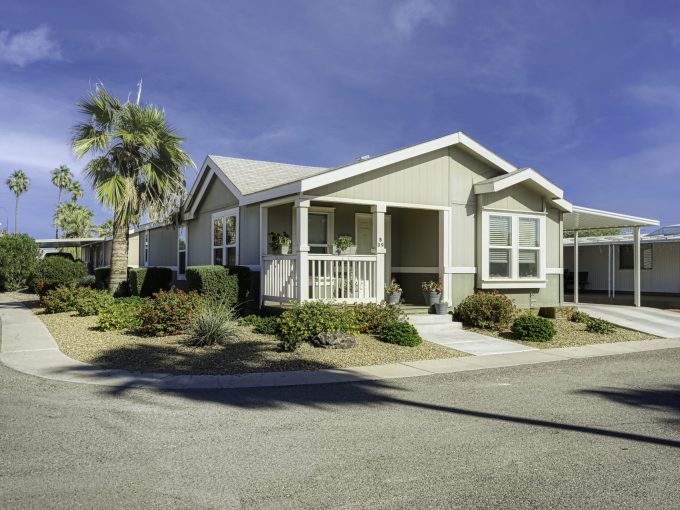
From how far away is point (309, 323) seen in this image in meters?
10.0

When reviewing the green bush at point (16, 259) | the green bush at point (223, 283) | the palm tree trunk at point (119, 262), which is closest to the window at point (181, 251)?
the palm tree trunk at point (119, 262)

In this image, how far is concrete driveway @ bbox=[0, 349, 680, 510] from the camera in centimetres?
385

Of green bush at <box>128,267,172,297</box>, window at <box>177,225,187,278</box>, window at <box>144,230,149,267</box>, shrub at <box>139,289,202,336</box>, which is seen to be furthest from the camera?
window at <box>144,230,149,267</box>

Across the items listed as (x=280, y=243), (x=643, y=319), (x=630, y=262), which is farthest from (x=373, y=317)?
(x=630, y=262)

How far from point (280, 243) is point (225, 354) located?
423 cm

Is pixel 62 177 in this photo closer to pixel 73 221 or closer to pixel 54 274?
pixel 73 221

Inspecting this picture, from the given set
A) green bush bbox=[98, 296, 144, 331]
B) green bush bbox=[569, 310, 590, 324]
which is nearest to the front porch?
green bush bbox=[98, 296, 144, 331]

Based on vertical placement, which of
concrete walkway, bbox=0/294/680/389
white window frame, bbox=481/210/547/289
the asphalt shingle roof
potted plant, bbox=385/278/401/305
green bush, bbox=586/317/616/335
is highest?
the asphalt shingle roof

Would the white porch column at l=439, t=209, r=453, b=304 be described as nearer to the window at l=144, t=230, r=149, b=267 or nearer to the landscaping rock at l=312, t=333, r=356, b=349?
the landscaping rock at l=312, t=333, r=356, b=349

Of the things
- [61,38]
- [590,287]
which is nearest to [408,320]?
[61,38]

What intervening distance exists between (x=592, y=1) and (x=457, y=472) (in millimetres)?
13060

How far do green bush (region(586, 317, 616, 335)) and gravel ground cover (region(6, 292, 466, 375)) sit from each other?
14.4 ft

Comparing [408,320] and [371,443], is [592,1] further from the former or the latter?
[371,443]

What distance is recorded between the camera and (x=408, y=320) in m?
12.1
